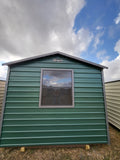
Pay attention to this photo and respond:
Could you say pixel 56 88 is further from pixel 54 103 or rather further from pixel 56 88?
pixel 54 103

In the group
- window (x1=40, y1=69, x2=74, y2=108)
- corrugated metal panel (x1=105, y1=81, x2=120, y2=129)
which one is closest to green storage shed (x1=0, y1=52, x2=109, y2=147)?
window (x1=40, y1=69, x2=74, y2=108)

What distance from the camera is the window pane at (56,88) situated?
86.6 inches

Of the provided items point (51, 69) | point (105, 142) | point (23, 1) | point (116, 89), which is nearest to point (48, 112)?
point (51, 69)

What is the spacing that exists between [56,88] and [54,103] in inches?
20.5

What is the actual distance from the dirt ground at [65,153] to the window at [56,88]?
1316 millimetres

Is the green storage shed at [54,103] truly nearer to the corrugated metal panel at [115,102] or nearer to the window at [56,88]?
the window at [56,88]

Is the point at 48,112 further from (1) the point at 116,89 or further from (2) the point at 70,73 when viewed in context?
(1) the point at 116,89

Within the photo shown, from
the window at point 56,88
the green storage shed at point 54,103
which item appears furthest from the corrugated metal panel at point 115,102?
the window at point 56,88

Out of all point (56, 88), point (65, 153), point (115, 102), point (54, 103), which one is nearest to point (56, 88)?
point (56, 88)

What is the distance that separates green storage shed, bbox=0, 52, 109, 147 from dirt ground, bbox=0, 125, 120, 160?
19 centimetres

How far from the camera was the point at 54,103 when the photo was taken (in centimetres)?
219

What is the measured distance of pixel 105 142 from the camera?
2.14 meters

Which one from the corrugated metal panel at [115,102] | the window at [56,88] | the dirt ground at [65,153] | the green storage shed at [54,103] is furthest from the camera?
the corrugated metal panel at [115,102]

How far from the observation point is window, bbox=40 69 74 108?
219cm
